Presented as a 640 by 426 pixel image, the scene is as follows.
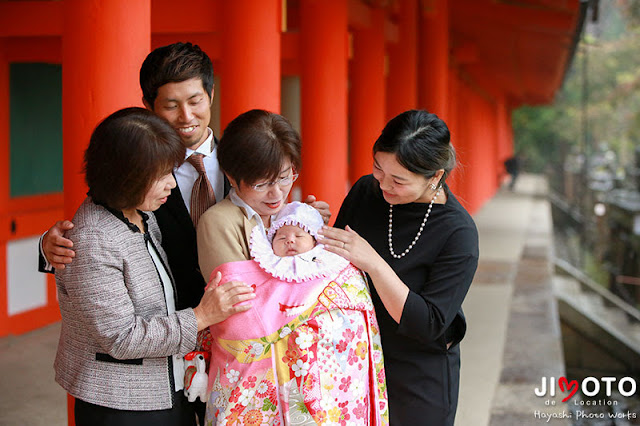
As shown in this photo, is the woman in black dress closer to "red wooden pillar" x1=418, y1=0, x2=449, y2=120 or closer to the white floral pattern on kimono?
the white floral pattern on kimono

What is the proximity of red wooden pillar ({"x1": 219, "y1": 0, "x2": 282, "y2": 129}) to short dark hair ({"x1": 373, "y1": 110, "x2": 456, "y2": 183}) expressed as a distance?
7.07ft

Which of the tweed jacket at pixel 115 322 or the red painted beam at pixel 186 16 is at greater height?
the red painted beam at pixel 186 16

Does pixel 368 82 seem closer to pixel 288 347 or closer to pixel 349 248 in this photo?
pixel 349 248

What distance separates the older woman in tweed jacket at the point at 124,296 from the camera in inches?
67.7

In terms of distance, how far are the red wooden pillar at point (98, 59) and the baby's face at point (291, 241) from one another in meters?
0.98

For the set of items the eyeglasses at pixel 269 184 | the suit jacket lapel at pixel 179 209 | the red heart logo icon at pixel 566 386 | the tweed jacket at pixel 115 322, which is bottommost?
the red heart logo icon at pixel 566 386

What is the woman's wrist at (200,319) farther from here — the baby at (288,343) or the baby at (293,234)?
the baby at (293,234)

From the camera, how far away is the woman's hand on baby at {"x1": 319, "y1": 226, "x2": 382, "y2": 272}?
1.90 metres

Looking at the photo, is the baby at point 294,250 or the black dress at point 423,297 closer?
the baby at point 294,250

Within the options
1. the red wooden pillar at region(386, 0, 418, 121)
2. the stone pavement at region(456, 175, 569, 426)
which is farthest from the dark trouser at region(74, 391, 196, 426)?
the red wooden pillar at region(386, 0, 418, 121)

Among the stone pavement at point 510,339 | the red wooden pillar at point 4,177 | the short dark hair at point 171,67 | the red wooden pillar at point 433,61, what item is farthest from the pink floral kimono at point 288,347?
the red wooden pillar at point 433,61

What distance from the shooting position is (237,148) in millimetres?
1870

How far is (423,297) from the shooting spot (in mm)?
2016

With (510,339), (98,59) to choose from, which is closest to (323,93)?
(510,339)
